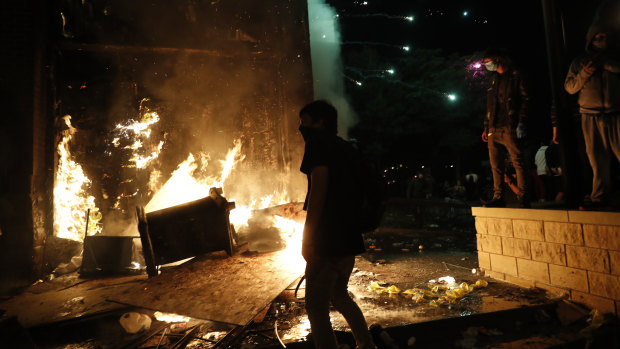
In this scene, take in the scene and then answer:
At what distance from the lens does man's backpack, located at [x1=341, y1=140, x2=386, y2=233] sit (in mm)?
2631

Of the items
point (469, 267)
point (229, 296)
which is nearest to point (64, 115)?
point (229, 296)

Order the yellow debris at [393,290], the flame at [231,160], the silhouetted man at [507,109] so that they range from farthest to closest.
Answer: the flame at [231,160]
the silhouetted man at [507,109]
the yellow debris at [393,290]

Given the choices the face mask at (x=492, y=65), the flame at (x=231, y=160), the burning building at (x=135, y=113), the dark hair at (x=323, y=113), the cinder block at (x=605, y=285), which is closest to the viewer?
the dark hair at (x=323, y=113)

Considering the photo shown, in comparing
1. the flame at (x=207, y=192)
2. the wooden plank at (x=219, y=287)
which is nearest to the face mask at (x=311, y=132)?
the wooden plank at (x=219, y=287)

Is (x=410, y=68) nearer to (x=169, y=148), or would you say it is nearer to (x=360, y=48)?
(x=360, y=48)

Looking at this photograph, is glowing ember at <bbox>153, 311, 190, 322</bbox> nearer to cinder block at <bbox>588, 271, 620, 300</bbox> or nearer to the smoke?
cinder block at <bbox>588, 271, 620, 300</bbox>

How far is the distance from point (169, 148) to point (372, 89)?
17486 millimetres

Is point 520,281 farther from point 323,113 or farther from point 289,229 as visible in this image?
point 289,229

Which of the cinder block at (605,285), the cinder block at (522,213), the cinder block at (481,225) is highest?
the cinder block at (522,213)

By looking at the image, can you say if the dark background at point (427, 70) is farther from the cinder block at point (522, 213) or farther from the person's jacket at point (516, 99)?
the cinder block at point (522, 213)

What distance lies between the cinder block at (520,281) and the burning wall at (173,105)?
532 cm

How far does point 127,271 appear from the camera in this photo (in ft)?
20.6

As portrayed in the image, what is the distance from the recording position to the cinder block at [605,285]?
341 cm

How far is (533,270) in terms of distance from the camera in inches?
169
